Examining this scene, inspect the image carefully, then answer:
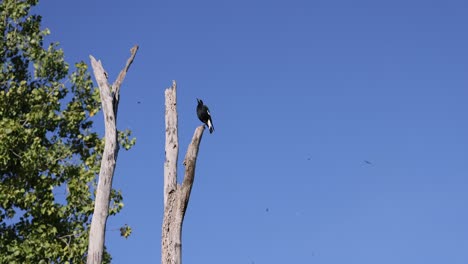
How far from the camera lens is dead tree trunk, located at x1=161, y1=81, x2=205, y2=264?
16.4 metres

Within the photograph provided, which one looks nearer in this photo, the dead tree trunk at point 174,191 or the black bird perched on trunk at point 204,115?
the dead tree trunk at point 174,191

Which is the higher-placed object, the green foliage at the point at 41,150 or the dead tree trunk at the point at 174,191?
the green foliage at the point at 41,150

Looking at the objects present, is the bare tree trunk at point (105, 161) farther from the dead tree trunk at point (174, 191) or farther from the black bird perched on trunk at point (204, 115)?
the black bird perched on trunk at point (204, 115)

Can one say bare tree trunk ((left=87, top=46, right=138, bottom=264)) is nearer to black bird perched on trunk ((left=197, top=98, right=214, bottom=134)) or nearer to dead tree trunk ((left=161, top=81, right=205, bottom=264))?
dead tree trunk ((left=161, top=81, right=205, bottom=264))

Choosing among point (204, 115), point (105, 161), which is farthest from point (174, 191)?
point (204, 115)

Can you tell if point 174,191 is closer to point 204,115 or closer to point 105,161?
point 105,161

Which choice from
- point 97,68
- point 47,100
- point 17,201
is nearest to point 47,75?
point 47,100

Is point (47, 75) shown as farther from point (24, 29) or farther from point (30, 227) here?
point (30, 227)

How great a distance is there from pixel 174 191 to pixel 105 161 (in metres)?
1.71

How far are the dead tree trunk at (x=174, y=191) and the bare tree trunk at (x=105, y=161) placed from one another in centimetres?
123

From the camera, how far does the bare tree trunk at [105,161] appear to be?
16312mm

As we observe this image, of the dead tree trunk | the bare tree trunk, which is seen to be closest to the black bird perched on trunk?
the dead tree trunk

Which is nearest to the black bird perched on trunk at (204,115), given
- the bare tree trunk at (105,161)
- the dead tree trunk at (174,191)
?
the dead tree trunk at (174,191)

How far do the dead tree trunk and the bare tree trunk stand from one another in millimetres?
1229
